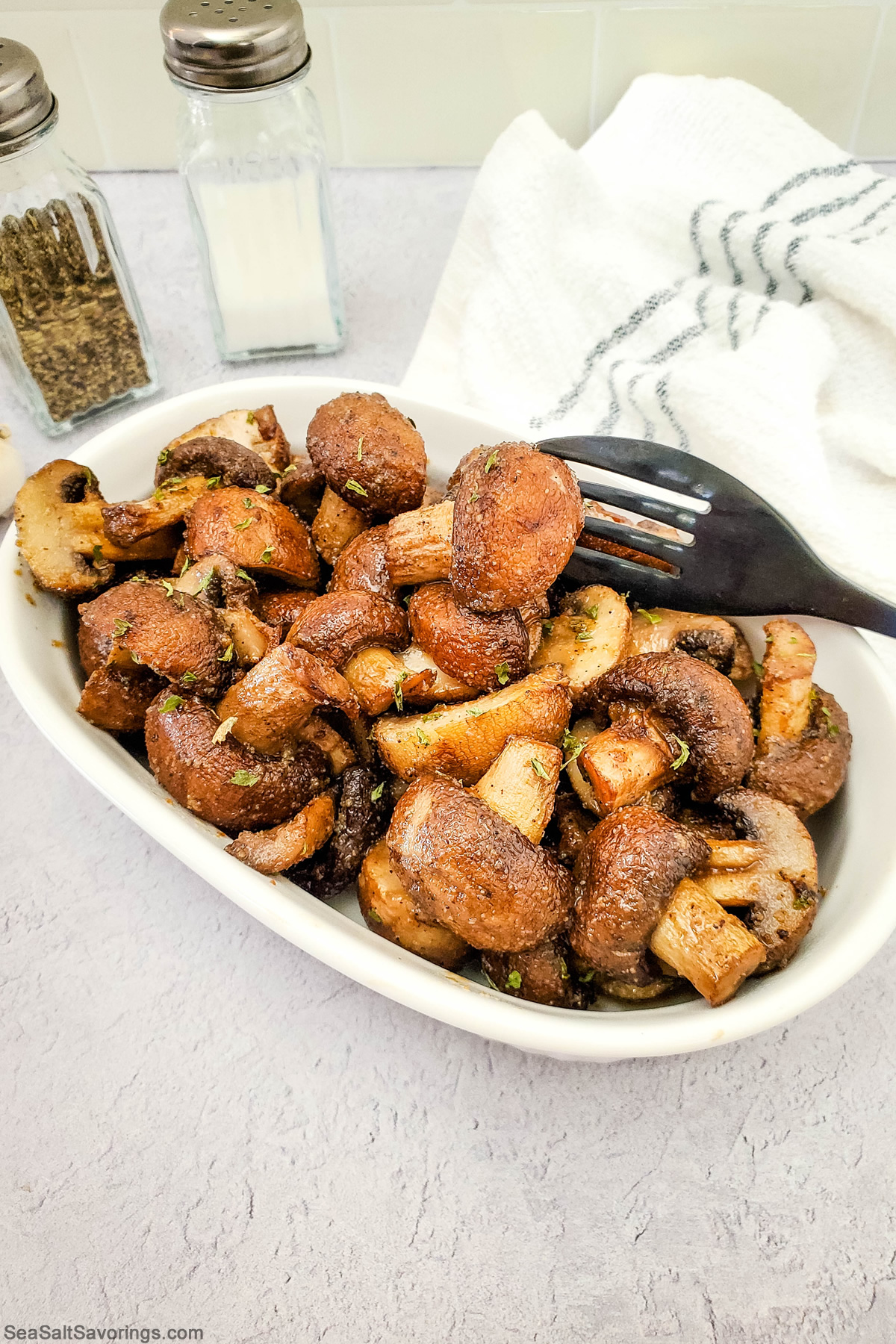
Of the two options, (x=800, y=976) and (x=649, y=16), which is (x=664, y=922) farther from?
(x=649, y=16)

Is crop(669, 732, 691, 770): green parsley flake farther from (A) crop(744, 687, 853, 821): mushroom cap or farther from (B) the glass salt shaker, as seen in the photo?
(B) the glass salt shaker

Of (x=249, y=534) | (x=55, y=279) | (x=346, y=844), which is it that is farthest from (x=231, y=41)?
(x=346, y=844)

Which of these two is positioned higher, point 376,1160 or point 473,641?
point 473,641

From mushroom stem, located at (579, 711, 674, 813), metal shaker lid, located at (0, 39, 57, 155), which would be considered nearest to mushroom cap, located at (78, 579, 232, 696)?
mushroom stem, located at (579, 711, 674, 813)

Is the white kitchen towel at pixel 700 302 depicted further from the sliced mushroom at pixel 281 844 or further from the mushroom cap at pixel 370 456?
the sliced mushroom at pixel 281 844

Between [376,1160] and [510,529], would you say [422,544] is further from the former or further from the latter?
[376,1160]

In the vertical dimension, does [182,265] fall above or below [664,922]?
below

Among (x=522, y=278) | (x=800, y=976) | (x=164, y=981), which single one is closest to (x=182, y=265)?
(x=522, y=278)
